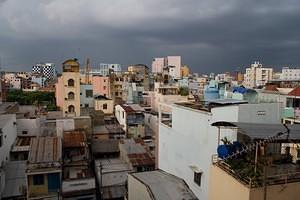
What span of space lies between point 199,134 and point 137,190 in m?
3.31

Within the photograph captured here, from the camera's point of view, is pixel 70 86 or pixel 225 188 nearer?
pixel 225 188

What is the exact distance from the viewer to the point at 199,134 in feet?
35.3

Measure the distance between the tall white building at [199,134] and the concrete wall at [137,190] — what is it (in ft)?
7.82

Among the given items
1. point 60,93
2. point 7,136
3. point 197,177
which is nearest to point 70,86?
point 60,93

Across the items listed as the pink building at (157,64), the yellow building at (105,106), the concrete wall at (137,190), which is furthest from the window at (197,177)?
the pink building at (157,64)

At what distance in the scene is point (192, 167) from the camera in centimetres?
1141

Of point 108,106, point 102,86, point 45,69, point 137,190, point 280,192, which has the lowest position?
point 137,190

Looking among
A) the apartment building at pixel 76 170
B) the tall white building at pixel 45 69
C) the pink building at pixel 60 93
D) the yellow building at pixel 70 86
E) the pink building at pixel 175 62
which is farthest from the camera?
the tall white building at pixel 45 69

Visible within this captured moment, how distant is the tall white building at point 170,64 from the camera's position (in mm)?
88600

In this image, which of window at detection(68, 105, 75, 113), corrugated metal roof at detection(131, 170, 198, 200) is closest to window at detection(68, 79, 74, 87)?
window at detection(68, 105, 75, 113)

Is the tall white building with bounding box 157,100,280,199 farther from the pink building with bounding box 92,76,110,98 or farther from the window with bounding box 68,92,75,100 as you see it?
the pink building with bounding box 92,76,110,98

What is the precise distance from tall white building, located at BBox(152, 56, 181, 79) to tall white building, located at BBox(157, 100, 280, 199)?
239 feet

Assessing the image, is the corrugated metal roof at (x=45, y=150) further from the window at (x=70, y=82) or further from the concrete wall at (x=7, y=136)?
the window at (x=70, y=82)

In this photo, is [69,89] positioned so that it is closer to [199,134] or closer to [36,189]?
[36,189]
